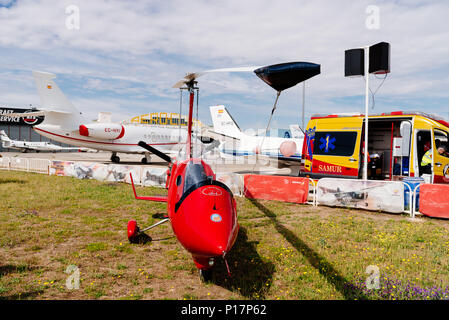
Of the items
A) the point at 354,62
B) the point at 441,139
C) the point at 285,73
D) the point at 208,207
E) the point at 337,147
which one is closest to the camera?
the point at 285,73

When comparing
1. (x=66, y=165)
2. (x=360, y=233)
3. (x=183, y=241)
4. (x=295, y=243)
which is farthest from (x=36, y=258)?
(x=66, y=165)

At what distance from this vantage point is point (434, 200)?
8.15 m

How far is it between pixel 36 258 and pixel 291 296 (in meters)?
4.51

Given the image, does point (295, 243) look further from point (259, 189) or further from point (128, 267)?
point (259, 189)

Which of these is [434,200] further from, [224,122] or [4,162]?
[4,162]

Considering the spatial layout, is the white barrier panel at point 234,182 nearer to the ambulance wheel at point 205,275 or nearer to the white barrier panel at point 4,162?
the ambulance wheel at point 205,275

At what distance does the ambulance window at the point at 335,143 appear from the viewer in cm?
1057

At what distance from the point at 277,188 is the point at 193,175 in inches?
268

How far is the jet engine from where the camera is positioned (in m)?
23.3

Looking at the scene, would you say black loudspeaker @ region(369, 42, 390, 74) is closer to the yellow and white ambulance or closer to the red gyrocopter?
the yellow and white ambulance

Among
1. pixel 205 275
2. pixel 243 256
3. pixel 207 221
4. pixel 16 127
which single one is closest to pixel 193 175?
pixel 207 221

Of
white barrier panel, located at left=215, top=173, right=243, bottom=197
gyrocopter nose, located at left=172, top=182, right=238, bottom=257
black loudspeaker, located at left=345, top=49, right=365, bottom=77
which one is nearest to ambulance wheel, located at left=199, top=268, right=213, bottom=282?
gyrocopter nose, located at left=172, top=182, right=238, bottom=257

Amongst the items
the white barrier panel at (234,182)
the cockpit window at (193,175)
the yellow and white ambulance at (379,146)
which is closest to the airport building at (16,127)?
the white barrier panel at (234,182)

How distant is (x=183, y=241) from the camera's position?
148 inches
